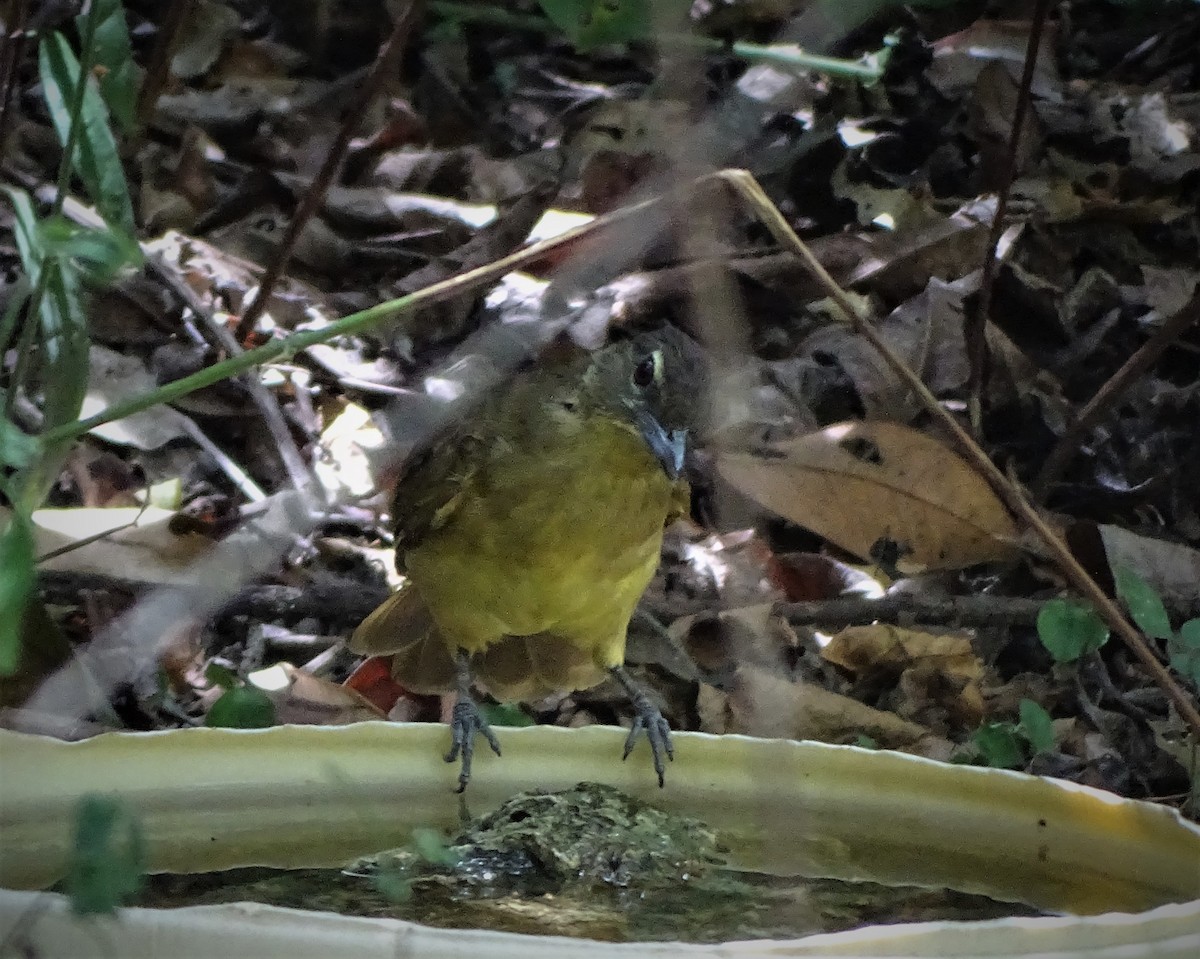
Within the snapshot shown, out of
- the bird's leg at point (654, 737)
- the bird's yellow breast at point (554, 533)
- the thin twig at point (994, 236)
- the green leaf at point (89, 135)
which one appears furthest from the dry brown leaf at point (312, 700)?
the thin twig at point (994, 236)

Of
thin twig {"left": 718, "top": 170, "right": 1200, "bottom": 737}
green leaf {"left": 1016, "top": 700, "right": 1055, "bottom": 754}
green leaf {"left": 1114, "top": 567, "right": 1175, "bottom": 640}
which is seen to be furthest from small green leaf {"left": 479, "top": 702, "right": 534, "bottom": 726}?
thin twig {"left": 718, "top": 170, "right": 1200, "bottom": 737}

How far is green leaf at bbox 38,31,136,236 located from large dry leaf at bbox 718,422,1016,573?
5.70 feet

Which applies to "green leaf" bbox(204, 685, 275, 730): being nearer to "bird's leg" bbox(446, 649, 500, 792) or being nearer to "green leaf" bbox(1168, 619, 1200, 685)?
"bird's leg" bbox(446, 649, 500, 792)

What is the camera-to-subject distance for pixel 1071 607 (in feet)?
9.43

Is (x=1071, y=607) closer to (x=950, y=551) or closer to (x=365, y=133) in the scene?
(x=950, y=551)

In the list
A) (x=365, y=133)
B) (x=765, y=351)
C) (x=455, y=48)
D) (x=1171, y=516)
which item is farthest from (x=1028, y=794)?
(x=455, y=48)

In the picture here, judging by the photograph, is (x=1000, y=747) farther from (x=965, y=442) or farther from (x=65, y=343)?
(x=65, y=343)

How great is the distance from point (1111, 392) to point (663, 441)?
115 centimetres

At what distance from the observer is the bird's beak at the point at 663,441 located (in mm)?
2840

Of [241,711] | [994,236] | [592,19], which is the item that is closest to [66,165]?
[592,19]

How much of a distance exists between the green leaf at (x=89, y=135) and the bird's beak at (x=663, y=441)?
3.45 feet

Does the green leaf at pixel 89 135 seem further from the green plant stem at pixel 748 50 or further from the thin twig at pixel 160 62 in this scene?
the thin twig at pixel 160 62

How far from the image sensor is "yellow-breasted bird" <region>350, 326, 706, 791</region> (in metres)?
2.87

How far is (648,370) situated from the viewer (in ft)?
9.29
